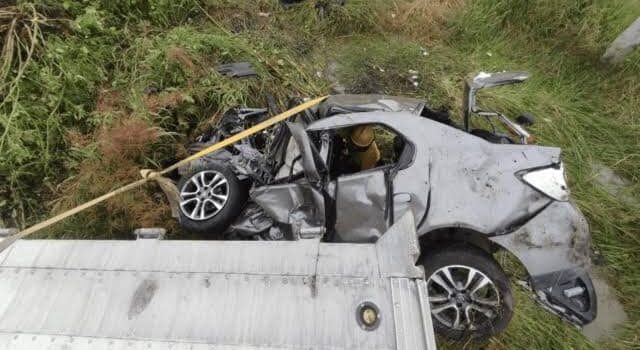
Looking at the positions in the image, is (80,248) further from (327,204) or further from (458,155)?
(458,155)

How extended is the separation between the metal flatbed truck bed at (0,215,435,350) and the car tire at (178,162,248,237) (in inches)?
34.0

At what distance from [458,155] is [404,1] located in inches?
145

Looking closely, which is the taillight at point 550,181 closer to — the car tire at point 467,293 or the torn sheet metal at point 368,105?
the car tire at point 467,293

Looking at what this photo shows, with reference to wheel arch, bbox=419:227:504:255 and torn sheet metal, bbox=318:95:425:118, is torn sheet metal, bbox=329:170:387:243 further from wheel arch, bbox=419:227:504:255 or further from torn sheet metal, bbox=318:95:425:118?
torn sheet metal, bbox=318:95:425:118

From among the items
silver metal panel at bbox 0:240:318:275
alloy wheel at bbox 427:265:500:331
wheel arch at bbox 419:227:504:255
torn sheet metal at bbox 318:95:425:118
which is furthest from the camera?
torn sheet metal at bbox 318:95:425:118

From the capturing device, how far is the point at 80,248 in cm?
201

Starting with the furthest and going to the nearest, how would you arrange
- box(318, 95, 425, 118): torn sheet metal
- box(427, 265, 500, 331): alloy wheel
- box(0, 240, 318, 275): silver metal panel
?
box(318, 95, 425, 118): torn sheet metal
box(427, 265, 500, 331): alloy wheel
box(0, 240, 318, 275): silver metal panel

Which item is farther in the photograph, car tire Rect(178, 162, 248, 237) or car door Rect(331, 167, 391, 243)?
car tire Rect(178, 162, 248, 237)

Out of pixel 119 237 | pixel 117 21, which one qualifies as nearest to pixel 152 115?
pixel 119 237

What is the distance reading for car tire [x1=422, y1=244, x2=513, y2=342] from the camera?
7.90ft

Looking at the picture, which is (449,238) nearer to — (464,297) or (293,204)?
(464,297)

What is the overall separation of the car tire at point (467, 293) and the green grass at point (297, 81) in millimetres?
383

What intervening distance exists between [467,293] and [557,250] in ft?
1.99

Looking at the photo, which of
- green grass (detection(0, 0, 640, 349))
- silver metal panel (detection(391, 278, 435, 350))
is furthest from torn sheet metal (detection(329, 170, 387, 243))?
green grass (detection(0, 0, 640, 349))
